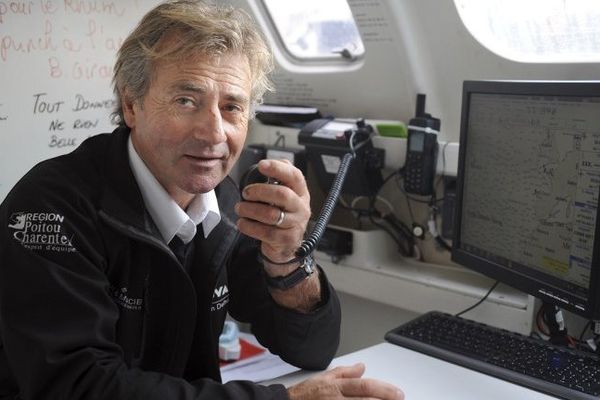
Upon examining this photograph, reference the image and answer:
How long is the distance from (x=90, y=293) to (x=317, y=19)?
153 centimetres

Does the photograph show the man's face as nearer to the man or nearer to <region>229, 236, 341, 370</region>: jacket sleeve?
the man

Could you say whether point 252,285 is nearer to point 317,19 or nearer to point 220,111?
point 220,111

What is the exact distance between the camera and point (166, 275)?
1311 mm

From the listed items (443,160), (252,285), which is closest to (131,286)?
(252,285)

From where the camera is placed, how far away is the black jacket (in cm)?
110

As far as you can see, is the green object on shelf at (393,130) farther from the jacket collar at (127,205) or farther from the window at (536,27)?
the jacket collar at (127,205)

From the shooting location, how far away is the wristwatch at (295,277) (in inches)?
55.4

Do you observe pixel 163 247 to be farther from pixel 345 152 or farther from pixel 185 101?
pixel 345 152

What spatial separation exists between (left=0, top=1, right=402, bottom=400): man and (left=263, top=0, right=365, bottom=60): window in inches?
34.5

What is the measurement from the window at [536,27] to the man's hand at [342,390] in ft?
3.24

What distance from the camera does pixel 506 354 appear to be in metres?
1.39

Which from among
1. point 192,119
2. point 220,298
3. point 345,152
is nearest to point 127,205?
point 192,119

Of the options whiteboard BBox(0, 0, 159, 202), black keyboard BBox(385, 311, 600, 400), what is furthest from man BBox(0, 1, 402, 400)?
whiteboard BBox(0, 0, 159, 202)

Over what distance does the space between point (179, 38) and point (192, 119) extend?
0.49 feet
